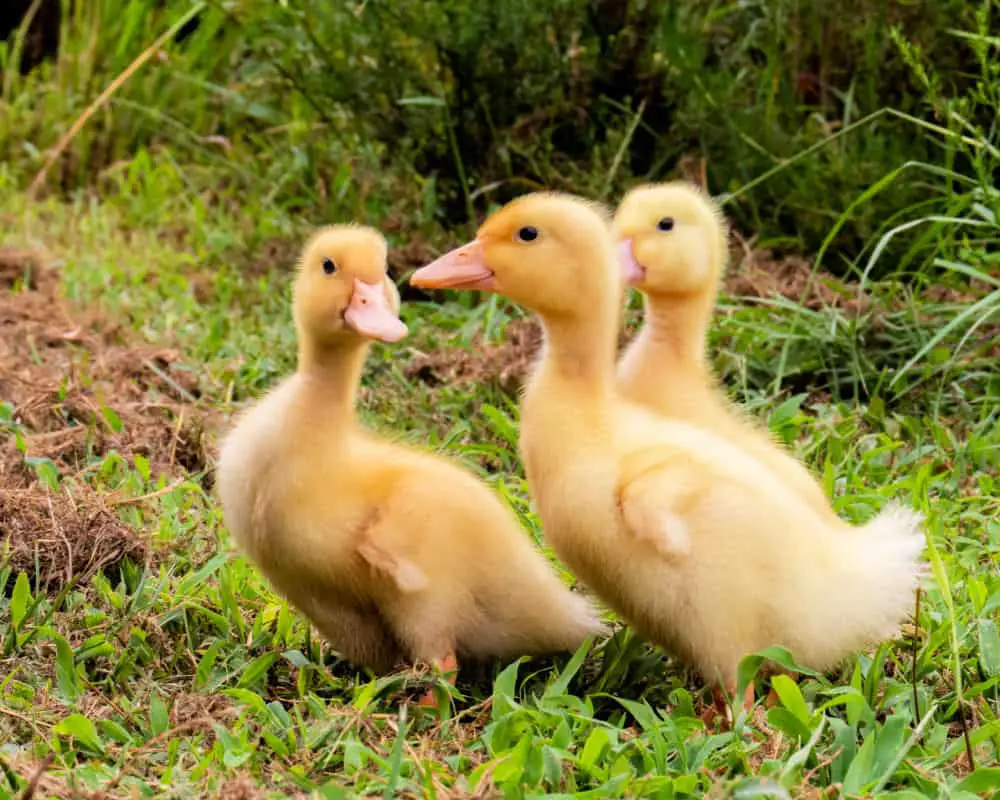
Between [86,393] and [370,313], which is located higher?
[370,313]

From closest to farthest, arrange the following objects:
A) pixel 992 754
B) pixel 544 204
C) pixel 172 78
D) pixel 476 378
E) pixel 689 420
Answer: pixel 992 754 → pixel 544 204 → pixel 689 420 → pixel 476 378 → pixel 172 78

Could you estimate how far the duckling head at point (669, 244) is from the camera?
11.7ft

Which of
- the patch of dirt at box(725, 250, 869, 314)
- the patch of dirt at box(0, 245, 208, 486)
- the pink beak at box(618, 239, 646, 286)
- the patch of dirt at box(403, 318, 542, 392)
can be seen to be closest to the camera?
the pink beak at box(618, 239, 646, 286)

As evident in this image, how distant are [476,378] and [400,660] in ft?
5.80

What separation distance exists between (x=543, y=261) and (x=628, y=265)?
413mm

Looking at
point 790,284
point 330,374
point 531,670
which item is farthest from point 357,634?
point 790,284

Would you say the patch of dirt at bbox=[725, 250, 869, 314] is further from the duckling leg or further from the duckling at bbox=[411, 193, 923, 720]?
the duckling leg

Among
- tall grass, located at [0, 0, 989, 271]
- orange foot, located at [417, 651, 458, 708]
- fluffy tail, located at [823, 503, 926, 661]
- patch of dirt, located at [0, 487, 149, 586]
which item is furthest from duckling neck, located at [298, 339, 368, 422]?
tall grass, located at [0, 0, 989, 271]

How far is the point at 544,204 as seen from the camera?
3.23 meters

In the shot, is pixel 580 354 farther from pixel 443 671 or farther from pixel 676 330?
pixel 443 671

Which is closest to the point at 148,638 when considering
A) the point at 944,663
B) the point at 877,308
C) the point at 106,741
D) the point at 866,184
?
the point at 106,741

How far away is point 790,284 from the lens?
18.3 feet

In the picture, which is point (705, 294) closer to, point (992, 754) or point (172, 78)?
point (992, 754)

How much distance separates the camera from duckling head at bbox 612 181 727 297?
3.57 metres
